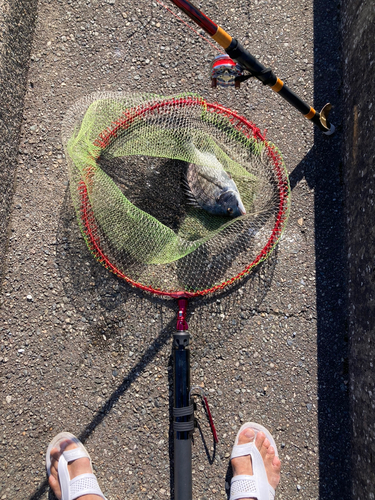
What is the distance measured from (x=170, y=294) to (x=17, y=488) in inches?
65.9

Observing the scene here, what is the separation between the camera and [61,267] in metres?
2.68

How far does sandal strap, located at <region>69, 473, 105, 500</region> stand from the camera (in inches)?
95.5

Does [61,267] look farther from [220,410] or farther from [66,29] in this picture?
[66,29]

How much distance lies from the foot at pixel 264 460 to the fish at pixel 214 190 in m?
1.49

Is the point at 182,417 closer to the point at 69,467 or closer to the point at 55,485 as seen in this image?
the point at 69,467

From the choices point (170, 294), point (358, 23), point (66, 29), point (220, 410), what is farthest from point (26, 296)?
point (358, 23)

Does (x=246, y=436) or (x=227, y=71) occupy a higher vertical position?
(x=227, y=71)

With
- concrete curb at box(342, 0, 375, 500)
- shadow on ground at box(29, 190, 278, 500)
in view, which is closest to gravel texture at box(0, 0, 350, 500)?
shadow on ground at box(29, 190, 278, 500)

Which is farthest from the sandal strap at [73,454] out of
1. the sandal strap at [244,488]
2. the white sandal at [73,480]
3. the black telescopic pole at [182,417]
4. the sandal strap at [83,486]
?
the sandal strap at [244,488]

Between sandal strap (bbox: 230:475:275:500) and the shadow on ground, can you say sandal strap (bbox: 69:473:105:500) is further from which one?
sandal strap (bbox: 230:475:275:500)

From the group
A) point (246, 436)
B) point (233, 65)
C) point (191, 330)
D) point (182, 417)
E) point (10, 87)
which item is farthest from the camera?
point (10, 87)

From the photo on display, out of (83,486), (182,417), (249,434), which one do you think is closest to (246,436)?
(249,434)

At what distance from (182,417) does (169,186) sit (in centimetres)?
158

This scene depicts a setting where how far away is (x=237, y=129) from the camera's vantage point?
266 centimetres
